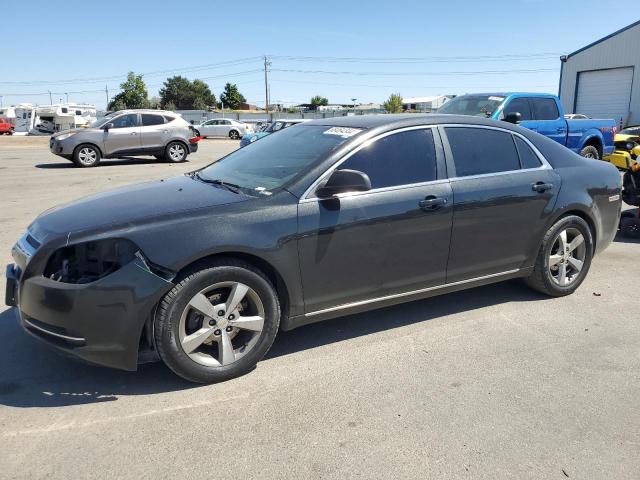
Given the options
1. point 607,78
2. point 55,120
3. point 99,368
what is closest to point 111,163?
point 99,368

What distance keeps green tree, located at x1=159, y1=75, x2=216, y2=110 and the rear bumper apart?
92.8m

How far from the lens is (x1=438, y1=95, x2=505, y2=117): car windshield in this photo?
10234mm

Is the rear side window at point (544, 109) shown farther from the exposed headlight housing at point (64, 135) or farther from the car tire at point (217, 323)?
the exposed headlight housing at point (64, 135)

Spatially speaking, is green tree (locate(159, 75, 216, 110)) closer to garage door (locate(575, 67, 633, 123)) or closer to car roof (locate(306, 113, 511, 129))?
garage door (locate(575, 67, 633, 123))

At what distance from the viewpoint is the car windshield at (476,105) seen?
10234 mm

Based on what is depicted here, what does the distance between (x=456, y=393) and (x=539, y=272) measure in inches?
75.5

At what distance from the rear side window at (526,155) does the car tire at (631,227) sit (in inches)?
142

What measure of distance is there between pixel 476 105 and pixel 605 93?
904 inches

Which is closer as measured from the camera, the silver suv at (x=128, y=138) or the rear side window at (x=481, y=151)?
the rear side window at (x=481, y=151)

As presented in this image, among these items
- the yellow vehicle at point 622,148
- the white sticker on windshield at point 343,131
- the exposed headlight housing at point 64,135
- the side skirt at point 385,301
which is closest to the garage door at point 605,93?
the yellow vehicle at point 622,148

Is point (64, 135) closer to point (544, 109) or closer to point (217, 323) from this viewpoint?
point (544, 109)

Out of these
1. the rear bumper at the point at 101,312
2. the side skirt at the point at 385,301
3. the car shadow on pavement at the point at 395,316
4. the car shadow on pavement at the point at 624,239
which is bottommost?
the car shadow on pavement at the point at 624,239

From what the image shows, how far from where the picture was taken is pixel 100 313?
301 cm

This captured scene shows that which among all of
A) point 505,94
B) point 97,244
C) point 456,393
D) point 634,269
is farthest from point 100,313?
point 505,94
